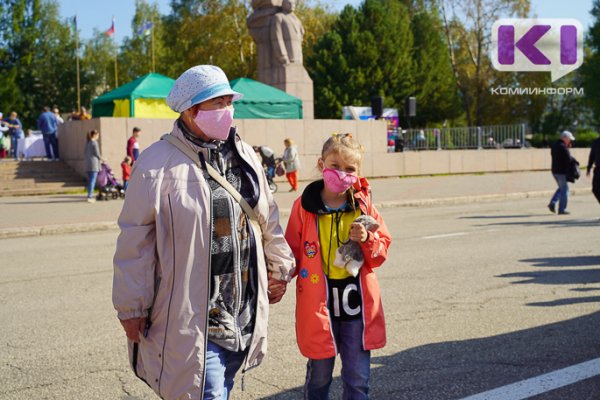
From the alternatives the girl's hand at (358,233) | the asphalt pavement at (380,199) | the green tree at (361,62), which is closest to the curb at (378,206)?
the asphalt pavement at (380,199)

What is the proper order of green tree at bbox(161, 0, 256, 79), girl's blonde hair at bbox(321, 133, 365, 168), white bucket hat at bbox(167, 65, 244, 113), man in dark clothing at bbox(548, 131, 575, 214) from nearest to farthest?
1. white bucket hat at bbox(167, 65, 244, 113)
2. girl's blonde hair at bbox(321, 133, 365, 168)
3. man in dark clothing at bbox(548, 131, 575, 214)
4. green tree at bbox(161, 0, 256, 79)

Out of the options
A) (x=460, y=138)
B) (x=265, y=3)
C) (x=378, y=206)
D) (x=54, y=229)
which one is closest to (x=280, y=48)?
(x=265, y=3)

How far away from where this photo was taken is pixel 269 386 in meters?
4.77

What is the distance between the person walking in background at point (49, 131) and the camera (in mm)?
25406

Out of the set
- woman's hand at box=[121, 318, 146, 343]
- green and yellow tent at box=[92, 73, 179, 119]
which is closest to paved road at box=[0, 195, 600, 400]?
woman's hand at box=[121, 318, 146, 343]

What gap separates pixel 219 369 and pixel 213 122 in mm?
972

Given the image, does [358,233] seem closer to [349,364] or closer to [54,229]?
[349,364]

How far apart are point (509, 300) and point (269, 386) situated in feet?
11.0

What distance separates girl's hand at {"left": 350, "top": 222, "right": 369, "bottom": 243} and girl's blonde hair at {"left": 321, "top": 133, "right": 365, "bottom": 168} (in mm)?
329

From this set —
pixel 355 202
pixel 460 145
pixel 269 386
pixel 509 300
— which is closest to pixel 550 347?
pixel 509 300

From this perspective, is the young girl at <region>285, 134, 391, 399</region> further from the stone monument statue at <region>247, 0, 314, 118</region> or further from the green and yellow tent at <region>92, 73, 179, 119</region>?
the stone monument statue at <region>247, 0, 314, 118</region>

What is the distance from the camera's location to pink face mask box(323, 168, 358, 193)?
12.0ft

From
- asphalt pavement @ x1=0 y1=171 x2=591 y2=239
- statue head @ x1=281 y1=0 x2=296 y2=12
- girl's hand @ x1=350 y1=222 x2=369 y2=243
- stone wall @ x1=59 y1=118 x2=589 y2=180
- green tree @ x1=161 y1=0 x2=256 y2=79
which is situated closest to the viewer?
girl's hand @ x1=350 y1=222 x2=369 y2=243

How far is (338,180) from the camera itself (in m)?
3.66
